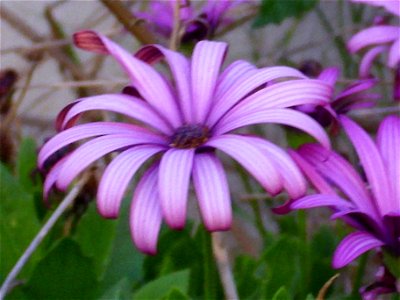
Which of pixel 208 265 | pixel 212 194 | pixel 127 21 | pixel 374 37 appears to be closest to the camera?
pixel 212 194

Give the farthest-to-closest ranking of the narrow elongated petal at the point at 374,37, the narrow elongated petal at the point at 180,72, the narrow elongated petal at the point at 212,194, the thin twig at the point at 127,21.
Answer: the thin twig at the point at 127,21 → the narrow elongated petal at the point at 374,37 → the narrow elongated petal at the point at 180,72 → the narrow elongated petal at the point at 212,194

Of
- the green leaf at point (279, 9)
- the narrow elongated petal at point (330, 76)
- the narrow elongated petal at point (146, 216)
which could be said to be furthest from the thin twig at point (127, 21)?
the narrow elongated petal at point (146, 216)

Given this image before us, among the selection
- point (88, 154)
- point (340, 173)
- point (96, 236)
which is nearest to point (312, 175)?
point (340, 173)

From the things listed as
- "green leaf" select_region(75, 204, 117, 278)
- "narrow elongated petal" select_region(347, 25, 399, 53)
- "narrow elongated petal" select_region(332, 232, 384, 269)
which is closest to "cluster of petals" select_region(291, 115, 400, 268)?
"narrow elongated petal" select_region(332, 232, 384, 269)

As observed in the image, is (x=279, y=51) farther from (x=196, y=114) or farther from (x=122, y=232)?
(x=196, y=114)

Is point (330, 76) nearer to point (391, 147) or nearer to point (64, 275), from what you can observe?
point (391, 147)

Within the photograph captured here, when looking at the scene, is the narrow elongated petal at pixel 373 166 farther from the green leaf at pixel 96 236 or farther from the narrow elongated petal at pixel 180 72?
the green leaf at pixel 96 236
